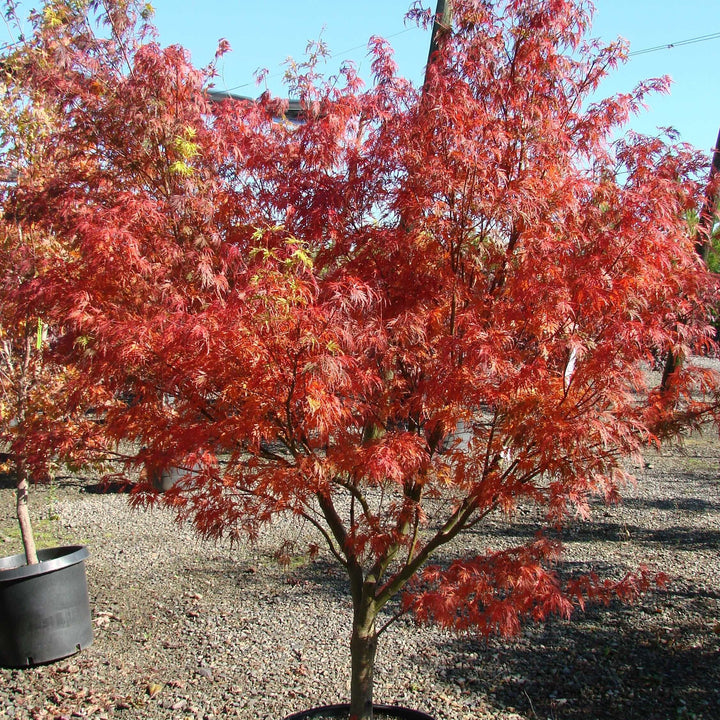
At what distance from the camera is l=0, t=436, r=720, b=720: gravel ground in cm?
419

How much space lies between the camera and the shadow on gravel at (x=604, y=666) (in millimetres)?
4102

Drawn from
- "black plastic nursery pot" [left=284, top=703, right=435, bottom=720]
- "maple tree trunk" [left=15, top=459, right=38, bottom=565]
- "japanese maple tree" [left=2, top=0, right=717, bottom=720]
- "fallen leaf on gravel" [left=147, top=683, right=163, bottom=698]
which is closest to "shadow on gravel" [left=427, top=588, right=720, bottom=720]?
"black plastic nursery pot" [left=284, top=703, right=435, bottom=720]

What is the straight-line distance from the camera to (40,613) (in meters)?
4.70

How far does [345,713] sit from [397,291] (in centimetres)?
238

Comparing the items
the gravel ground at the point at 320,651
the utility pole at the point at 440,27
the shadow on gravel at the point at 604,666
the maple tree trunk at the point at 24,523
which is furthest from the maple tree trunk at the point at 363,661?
the maple tree trunk at the point at 24,523

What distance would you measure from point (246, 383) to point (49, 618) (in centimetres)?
326

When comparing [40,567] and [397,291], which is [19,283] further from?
[397,291]

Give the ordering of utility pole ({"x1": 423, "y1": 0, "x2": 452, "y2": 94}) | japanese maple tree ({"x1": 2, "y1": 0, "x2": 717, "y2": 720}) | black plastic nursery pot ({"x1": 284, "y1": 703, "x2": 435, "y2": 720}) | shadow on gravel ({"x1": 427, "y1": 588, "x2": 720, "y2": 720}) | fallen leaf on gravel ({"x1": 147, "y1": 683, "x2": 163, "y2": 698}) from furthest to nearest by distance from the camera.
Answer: fallen leaf on gravel ({"x1": 147, "y1": 683, "x2": 163, "y2": 698}) → shadow on gravel ({"x1": 427, "y1": 588, "x2": 720, "y2": 720}) → black plastic nursery pot ({"x1": 284, "y1": 703, "x2": 435, "y2": 720}) → utility pole ({"x1": 423, "y1": 0, "x2": 452, "y2": 94}) → japanese maple tree ({"x1": 2, "y1": 0, "x2": 717, "y2": 720})

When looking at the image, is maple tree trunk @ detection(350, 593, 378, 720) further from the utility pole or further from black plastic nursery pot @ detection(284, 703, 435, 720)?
the utility pole

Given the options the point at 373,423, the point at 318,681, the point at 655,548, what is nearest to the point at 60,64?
the point at 373,423

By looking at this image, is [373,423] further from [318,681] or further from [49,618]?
[49,618]

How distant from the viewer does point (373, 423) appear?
10.4ft

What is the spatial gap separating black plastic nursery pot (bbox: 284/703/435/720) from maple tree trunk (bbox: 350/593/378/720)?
1.05 feet

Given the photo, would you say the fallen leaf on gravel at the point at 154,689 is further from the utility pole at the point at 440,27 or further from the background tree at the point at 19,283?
the utility pole at the point at 440,27
